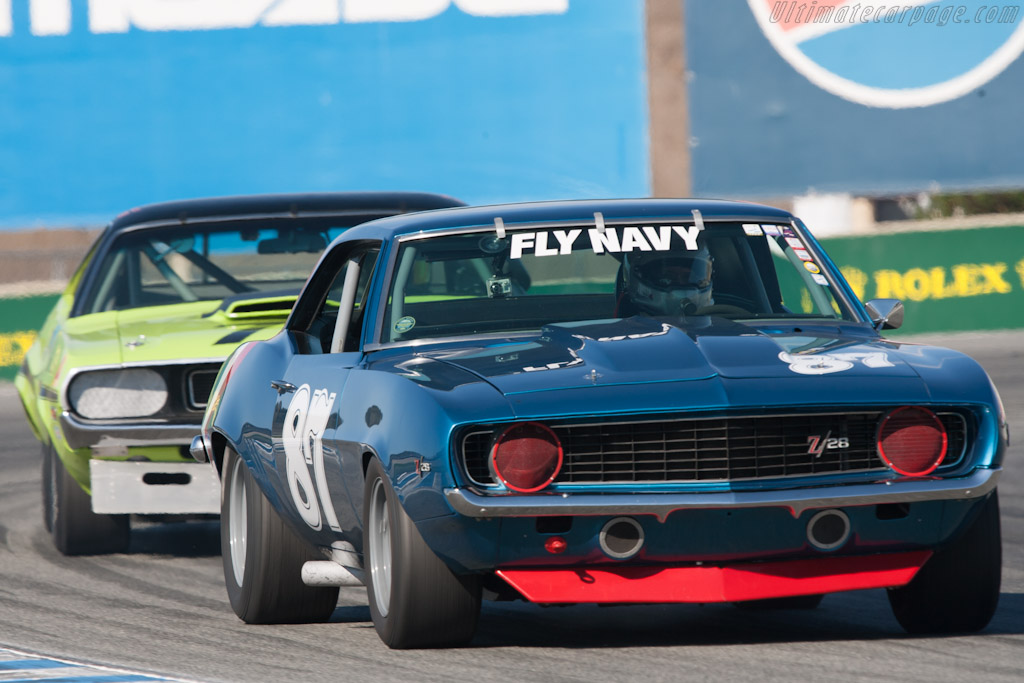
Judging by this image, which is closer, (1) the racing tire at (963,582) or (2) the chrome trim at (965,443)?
(2) the chrome trim at (965,443)

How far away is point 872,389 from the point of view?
16.7ft

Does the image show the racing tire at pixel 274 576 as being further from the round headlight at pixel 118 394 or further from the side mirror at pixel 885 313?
the side mirror at pixel 885 313

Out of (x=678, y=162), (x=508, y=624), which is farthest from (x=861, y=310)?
(x=678, y=162)

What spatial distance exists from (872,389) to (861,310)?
114 centimetres

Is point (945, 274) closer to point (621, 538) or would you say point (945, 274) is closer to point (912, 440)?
point (912, 440)

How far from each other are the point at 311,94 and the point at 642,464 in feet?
67.6

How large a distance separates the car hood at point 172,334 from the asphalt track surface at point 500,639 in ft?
3.04

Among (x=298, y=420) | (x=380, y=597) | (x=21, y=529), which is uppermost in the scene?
(x=298, y=420)

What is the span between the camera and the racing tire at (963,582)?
5.37m

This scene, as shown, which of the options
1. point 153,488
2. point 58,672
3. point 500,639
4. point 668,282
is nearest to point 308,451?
point 500,639

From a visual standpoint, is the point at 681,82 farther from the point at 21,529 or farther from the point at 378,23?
the point at 21,529

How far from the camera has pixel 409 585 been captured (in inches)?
201

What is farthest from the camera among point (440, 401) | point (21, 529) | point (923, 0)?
point (923, 0)

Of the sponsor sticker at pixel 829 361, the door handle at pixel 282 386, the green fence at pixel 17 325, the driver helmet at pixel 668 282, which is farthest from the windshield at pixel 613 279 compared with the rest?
the green fence at pixel 17 325
